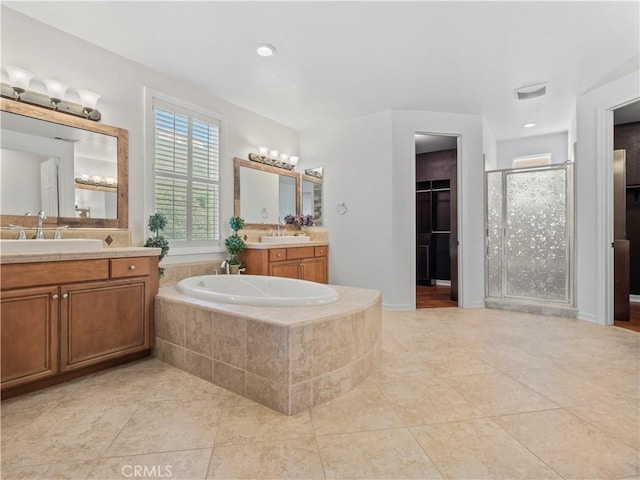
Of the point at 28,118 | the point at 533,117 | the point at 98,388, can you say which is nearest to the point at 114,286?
the point at 98,388

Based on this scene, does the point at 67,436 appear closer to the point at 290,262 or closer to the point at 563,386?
the point at 290,262

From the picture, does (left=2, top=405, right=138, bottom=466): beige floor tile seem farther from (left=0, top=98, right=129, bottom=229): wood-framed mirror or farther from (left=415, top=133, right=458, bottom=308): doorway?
(left=415, top=133, right=458, bottom=308): doorway

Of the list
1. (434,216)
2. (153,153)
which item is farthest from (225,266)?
(434,216)

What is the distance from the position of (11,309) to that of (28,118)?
142 centimetres

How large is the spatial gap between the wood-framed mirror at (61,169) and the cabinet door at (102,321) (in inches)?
27.7

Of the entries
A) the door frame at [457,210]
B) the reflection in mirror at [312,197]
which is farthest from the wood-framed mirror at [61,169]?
the door frame at [457,210]

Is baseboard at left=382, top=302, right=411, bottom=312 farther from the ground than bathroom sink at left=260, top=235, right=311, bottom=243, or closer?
closer

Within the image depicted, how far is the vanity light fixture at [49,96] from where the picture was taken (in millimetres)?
2183

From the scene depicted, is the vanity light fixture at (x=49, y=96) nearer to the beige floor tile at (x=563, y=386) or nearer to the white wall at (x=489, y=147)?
the beige floor tile at (x=563, y=386)

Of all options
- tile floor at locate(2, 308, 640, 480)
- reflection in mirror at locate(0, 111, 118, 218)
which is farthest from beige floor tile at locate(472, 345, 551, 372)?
reflection in mirror at locate(0, 111, 118, 218)

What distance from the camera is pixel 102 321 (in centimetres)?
217

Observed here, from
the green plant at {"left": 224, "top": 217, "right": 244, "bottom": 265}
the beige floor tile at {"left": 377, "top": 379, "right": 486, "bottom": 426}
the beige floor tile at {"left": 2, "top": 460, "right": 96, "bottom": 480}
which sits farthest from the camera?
the green plant at {"left": 224, "top": 217, "right": 244, "bottom": 265}

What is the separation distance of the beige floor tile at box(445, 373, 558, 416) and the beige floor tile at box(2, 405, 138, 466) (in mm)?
1900

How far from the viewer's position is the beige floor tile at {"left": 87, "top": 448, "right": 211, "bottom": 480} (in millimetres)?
1238
